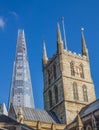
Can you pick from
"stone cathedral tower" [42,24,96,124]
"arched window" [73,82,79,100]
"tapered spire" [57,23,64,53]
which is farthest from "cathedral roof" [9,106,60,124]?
"tapered spire" [57,23,64,53]

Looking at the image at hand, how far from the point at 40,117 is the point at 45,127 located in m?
4.61

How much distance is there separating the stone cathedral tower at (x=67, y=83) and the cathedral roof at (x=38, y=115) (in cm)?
122

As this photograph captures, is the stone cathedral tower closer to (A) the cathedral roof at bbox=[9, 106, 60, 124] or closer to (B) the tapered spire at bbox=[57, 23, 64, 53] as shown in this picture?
(B) the tapered spire at bbox=[57, 23, 64, 53]

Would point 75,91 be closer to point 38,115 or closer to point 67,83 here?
point 67,83

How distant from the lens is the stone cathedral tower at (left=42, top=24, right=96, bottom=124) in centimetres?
5917

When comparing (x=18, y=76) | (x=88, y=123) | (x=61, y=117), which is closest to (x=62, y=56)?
(x=61, y=117)

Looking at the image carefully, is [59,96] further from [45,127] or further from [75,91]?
[45,127]

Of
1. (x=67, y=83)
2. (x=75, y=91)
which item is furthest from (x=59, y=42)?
(x=75, y=91)

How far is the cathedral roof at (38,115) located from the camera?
57.5 meters

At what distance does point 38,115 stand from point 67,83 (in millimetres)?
9150

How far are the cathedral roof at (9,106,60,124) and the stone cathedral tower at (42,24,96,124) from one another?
1.22 metres

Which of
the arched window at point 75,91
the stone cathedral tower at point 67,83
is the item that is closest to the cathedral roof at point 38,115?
the stone cathedral tower at point 67,83

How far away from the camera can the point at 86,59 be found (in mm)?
68625

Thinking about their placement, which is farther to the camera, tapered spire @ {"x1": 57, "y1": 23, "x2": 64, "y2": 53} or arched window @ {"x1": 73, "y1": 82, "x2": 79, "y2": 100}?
tapered spire @ {"x1": 57, "y1": 23, "x2": 64, "y2": 53}
